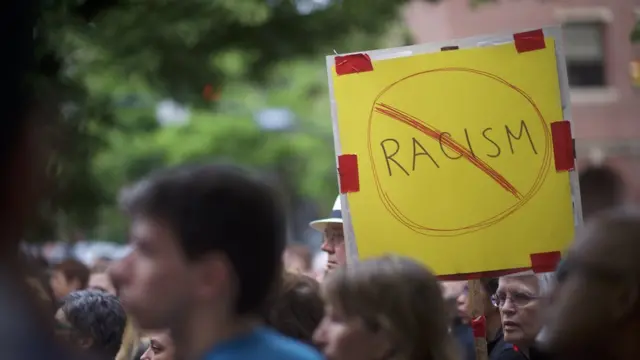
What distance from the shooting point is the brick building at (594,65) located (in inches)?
1141

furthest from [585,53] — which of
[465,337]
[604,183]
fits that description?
[465,337]

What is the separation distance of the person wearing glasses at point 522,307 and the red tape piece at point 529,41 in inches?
31.9

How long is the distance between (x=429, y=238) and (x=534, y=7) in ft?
87.2

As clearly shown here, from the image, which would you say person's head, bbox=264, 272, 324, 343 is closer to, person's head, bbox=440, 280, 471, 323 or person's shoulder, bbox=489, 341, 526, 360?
person's shoulder, bbox=489, 341, 526, 360

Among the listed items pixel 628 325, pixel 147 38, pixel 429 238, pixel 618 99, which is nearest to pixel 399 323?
pixel 628 325

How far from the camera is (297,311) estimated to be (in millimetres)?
3947

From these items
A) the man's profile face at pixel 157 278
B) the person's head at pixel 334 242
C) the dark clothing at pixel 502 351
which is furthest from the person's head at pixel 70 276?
the man's profile face at pixel 157 278

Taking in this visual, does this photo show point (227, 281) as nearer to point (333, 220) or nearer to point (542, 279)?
point (542, 279)

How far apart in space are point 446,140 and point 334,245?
3.03 feet

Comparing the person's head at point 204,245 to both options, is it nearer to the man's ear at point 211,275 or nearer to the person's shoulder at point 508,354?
the man's ear at point 211,275

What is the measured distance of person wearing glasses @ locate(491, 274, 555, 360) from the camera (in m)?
4.14

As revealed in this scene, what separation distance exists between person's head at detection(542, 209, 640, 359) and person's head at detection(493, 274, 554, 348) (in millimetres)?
1592

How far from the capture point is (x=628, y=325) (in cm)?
247

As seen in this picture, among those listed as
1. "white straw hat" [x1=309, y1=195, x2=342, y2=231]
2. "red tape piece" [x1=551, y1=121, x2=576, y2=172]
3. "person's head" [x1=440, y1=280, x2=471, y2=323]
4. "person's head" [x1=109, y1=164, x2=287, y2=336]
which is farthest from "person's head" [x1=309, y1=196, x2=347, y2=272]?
→ "person's head" [x1=109, y1=164, x2=287, y2=336]
